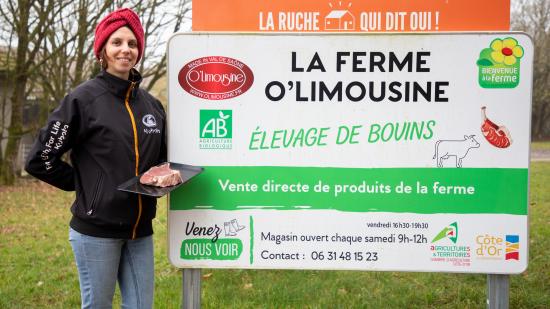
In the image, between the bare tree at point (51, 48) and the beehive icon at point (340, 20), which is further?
the bare tree at point (51, 48)

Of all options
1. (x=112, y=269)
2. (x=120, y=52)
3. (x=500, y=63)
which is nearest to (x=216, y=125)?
(x=120, y=52)

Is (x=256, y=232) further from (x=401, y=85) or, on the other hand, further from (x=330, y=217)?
(x=401, y=85)

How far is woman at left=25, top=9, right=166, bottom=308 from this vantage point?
248cm

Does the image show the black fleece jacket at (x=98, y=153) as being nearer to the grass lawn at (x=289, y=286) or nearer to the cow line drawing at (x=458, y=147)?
the cow line drawing at (x=458, y=147)

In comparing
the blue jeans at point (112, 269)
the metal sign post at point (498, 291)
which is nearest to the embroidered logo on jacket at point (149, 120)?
the blue jeans at point (112, 269)

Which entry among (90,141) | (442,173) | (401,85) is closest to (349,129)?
(401,85)

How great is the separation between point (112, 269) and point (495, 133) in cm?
214

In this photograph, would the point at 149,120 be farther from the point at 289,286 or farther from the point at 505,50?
the point at 289,286

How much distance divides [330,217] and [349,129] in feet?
1.66

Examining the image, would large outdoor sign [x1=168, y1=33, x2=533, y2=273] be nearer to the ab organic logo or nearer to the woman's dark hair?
the ab organic logo

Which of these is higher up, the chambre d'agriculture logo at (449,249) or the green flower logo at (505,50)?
the green flower logo at (505,50)

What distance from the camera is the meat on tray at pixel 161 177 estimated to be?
2508 millimetres

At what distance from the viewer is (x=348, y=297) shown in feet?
14.0

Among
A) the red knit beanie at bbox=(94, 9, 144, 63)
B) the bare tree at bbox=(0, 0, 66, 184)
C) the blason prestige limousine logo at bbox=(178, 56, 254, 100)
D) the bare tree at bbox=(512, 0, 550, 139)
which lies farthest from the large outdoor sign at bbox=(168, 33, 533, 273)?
the bare tree at bbox=(512, 0, 550, 139)
